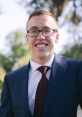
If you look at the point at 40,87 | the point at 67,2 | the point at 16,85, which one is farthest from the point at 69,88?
the point at 67,2

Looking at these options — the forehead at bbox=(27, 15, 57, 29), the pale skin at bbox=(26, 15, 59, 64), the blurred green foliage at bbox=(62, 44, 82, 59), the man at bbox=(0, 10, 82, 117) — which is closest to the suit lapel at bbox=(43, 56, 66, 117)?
the man at bbox=(0, 10, 82, 117)

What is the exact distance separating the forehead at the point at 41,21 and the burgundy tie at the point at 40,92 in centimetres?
39

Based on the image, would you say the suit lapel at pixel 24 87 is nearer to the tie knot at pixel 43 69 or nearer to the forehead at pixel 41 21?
the tie knot at pixel 43 69

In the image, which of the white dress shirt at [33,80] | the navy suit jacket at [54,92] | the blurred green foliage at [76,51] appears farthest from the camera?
the blurred green foliage at [76,51]

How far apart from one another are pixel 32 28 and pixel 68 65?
19.2 inches

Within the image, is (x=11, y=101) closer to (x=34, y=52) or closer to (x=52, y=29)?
(x=34, y=52)

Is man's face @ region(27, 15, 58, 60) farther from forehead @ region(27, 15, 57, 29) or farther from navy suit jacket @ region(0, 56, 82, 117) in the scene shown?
navy suit jacket @ region(0, 56, 82, 117)

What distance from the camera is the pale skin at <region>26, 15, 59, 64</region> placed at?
12.2ft

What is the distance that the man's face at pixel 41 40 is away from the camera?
12.2 feet

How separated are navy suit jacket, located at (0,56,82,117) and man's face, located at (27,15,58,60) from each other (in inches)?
7.9

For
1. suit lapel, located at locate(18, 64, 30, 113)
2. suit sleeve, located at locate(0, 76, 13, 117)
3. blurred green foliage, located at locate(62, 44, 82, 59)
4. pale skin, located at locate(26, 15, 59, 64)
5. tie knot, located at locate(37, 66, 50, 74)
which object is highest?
pale skin, located at locate(26, 15, 59, 64)

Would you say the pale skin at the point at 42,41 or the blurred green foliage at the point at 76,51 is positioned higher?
the pale skin at the point at 42,41

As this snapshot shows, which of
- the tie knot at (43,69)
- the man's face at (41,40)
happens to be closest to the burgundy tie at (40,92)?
the tie knot at (43,69)

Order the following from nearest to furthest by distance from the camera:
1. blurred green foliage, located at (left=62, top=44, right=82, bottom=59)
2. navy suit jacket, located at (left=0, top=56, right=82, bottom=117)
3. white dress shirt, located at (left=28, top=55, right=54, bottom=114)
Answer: navy suit jacket, located at (left=0, top=56, right=82, bottom=117), white dress shirt, located at (left=28, top=55, right=54, bottom=114), blurred green foliage, located at (left=62, top=44, right=82, bottom=59)
